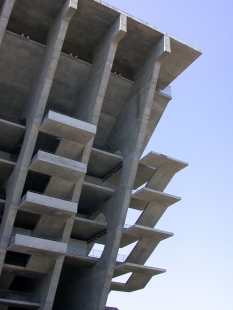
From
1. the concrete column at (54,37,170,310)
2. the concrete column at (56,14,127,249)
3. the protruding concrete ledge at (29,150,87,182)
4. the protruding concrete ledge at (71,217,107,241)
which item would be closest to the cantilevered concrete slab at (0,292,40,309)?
the concrete column at (54,37,170,310)

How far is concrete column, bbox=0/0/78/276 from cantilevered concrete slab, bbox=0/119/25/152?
0.85m

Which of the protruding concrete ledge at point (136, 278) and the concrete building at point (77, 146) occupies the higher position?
the concrete building at point (77, 146)

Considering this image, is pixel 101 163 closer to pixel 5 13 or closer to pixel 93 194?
pixel 93 194

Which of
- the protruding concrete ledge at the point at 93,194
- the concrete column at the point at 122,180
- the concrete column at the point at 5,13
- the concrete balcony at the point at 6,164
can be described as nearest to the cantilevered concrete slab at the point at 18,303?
the concrete column at the point at 122,180

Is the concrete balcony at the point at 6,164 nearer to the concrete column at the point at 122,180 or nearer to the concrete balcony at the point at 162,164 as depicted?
the concrete column at the point at 122,180

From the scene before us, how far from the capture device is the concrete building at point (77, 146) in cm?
3009

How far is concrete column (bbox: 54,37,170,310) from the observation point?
3189cm

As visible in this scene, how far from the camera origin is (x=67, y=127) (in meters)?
30.1

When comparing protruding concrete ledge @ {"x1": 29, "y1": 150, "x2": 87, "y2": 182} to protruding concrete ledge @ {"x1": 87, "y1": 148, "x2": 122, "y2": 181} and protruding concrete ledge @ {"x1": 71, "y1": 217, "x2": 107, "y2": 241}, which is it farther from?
protruding concrete ledge @ {"x1": 71, "y1": 217, "x2": 107, "y2": 241}

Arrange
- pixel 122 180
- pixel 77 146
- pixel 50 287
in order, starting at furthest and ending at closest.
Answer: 1. pixel 122 180
2. pixel 77 146
3. pixel 50 287

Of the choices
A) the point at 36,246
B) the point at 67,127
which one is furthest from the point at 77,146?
the point at 36,246

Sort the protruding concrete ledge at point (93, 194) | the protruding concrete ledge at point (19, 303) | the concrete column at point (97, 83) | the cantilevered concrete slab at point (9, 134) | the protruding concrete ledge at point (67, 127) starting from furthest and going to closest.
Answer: the protruding concrete ledge at point (93, 194) → the concrete column at point (97, 83) → the cantilevered concrete slab at point (9, 134) → the protruding concrete ledge at point (67, 127) → the protruding concrete ledge at point (19, 303)

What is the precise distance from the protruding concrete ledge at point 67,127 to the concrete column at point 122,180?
15.0 feet

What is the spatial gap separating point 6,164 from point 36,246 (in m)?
6.33
